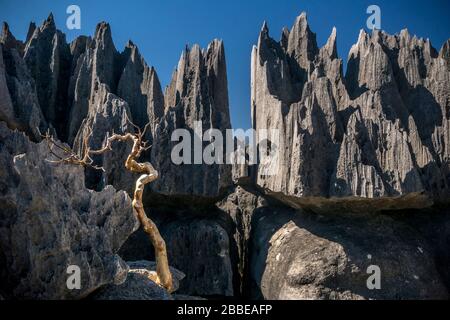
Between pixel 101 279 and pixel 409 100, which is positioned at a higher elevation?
pixel 409 100

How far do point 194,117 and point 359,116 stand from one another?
25.8ft

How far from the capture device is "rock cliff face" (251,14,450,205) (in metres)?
17.1

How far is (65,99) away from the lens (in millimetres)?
23812

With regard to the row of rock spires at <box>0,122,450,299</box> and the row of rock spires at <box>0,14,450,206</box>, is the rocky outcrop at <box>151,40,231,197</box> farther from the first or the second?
the row of rock spires at <box>0,122,450,299</box>

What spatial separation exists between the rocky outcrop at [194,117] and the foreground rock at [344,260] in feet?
13.9

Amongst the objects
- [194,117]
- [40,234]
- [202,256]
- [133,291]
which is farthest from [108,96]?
[40,234]

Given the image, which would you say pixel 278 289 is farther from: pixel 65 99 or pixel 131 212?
pixel 65 99

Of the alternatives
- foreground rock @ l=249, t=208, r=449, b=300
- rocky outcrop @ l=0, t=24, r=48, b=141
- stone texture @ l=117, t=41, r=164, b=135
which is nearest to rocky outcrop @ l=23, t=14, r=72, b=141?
rocky outcrop @ l=0, t=24, r=48, b=141

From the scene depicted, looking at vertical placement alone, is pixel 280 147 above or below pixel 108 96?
below

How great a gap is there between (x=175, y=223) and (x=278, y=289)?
6268 mm

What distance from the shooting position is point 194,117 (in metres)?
20.8

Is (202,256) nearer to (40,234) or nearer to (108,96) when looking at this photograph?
(108,96)

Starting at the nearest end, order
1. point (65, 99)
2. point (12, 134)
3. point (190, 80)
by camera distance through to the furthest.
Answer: point (12, 134) → point (190, 80) → point (65, 99)

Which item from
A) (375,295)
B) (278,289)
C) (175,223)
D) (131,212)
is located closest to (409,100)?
(375,295)
